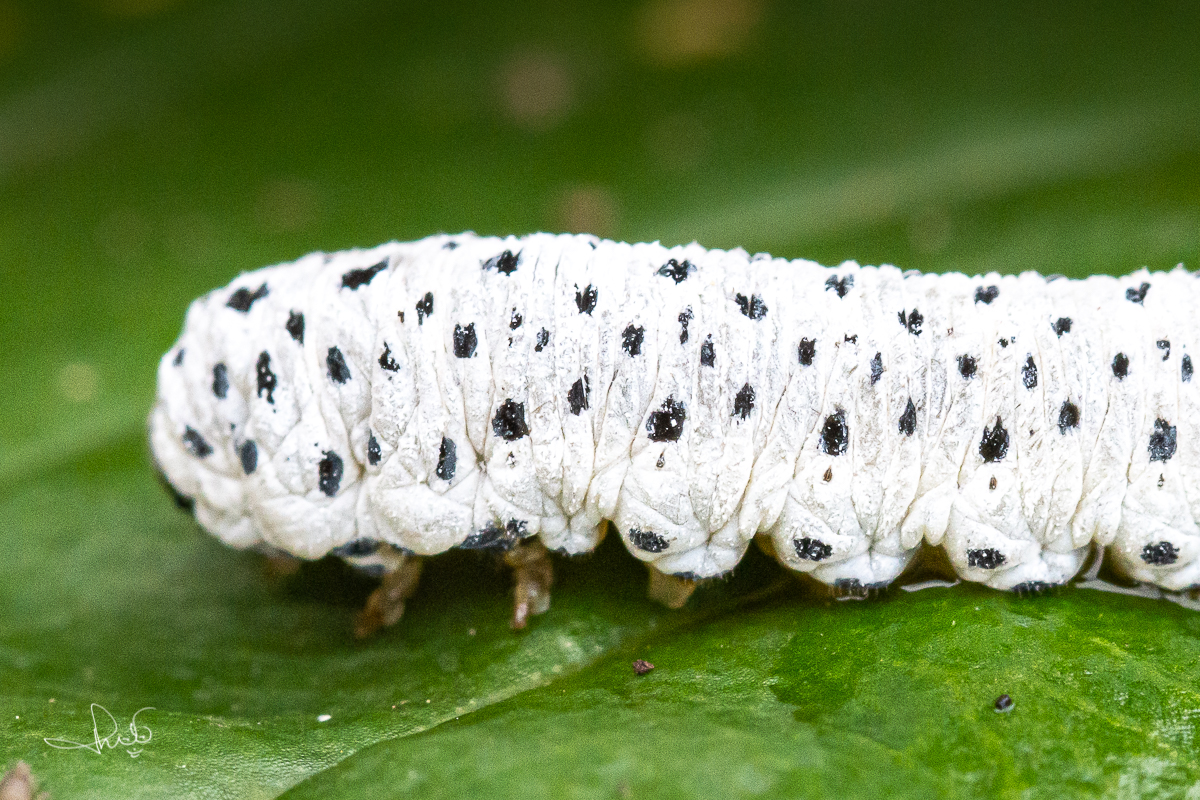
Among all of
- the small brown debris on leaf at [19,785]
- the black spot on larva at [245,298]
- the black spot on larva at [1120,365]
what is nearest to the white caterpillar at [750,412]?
the black spot on larva at [1120,365]

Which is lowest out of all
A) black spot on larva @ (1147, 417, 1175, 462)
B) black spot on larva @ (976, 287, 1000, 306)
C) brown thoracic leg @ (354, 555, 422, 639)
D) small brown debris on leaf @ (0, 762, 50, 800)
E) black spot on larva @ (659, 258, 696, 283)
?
small brown debris on leaf @ (0, 762, 50, 800)

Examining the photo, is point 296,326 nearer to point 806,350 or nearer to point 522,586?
point 522,586

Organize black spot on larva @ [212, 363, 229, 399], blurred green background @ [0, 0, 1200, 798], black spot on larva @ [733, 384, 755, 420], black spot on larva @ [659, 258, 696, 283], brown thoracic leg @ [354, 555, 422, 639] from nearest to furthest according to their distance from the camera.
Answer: blurred green background @ [0, 0, 1200, 798], black spot on larva @ [733, 384, 755, 420], black spot on larva @ [659, 258, 696, 283], black spot on larva @ [212, 363, 229, 399], brown thoracic leg @ [354, 555, 422, 639]

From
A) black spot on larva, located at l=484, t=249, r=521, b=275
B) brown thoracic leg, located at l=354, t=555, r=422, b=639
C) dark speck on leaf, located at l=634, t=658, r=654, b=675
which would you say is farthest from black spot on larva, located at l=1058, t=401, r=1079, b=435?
brown thoracic leg, located at l=354, t=555, r=422, b=639

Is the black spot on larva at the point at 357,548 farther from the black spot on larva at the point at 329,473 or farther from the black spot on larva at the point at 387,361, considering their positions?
the black spot on larva at the point at 387,361

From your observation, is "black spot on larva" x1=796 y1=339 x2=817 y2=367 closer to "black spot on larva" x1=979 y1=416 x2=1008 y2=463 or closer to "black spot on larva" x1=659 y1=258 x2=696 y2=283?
"black spot on larva" x1=659 y1=258 x2=696 y2=283

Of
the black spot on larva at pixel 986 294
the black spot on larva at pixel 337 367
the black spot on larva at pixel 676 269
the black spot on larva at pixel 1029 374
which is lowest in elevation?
the black spot on larva at pixel 1029 374
